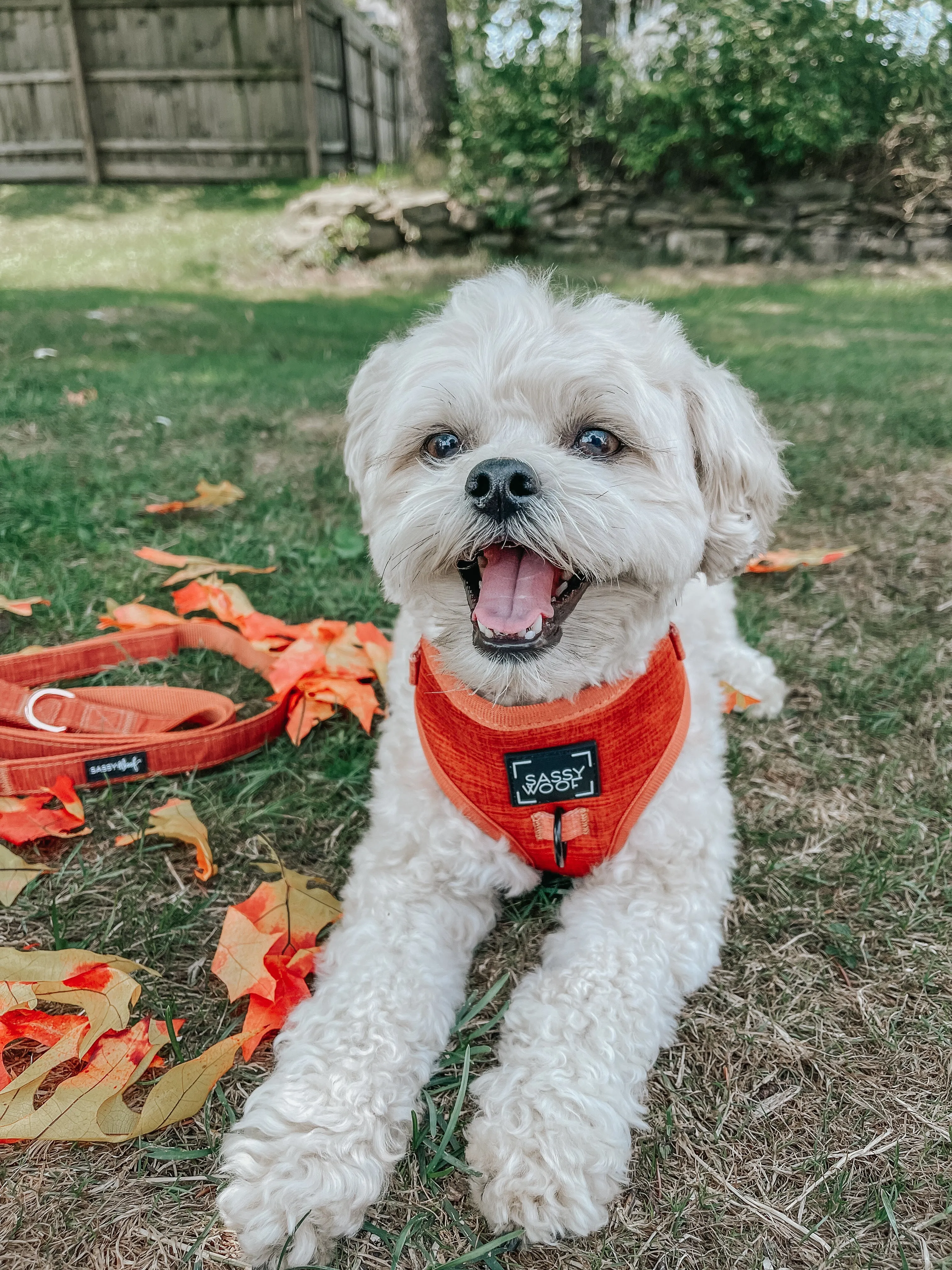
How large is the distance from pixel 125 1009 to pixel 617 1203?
44.8 inches

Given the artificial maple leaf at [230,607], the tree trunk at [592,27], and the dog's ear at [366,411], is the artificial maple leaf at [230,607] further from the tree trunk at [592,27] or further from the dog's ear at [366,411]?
the tree trunk at [592,27]

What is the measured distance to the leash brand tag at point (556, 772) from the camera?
7.34 feet

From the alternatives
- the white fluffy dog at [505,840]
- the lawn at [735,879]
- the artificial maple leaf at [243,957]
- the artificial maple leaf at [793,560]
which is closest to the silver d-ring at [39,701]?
the lawn at [735,879]

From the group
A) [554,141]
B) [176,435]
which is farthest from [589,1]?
[176,435]

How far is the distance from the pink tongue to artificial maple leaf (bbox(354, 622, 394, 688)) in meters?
1.08

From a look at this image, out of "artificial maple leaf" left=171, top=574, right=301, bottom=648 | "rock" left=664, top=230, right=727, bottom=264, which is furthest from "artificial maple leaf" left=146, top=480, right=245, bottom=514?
"rock" left=664, top=230, right=727, bottom=264

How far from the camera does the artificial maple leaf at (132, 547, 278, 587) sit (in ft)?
13.1

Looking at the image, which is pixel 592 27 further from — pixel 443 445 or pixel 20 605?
pixel 443 445

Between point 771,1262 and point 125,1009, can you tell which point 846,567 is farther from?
point 125,1009

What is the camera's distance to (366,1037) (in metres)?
1.93

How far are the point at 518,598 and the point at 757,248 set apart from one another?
12.7 meters

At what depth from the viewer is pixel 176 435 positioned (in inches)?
226

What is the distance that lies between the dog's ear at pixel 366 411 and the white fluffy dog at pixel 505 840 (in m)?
0.02

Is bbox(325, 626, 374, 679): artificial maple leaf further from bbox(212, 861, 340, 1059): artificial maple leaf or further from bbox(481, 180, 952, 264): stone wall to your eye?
bbox(481, 180, 952, 264): stone wall
